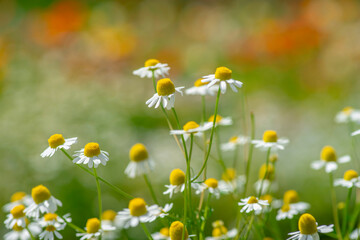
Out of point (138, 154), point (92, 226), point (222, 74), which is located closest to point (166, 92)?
point (222, 74)

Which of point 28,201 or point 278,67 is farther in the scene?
point 278,67

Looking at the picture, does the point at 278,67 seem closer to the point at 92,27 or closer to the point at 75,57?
the point at 75,57

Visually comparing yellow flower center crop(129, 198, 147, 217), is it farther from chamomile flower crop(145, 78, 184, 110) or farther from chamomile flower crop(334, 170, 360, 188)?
chamomile flower crop(334, 170, 360, 188)

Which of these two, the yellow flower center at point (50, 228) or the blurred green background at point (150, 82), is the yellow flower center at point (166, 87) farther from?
the blurred green background at point (150, 82)

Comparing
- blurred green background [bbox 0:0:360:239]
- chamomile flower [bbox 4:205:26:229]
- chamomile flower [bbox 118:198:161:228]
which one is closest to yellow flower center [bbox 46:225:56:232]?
chamomile flower [bbox 4:205:26:229]

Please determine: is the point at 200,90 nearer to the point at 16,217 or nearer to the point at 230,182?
the point at 230,182

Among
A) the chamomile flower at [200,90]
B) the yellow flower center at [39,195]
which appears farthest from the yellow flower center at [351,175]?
the yellow flower center at [39,195]

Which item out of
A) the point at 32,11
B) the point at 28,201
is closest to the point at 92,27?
the point at 32,11
